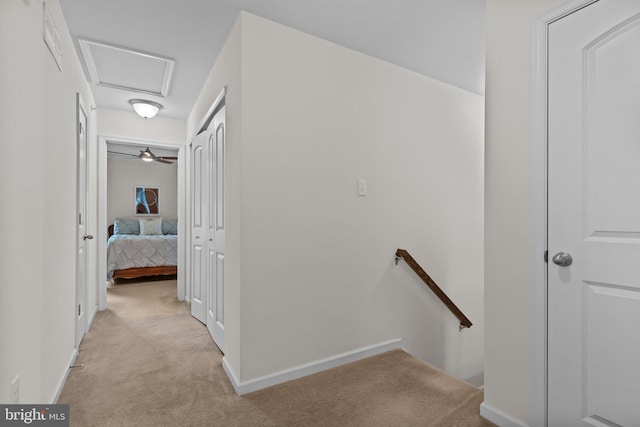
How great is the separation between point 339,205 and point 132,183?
665 centimetres

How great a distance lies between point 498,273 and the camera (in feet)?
5.41

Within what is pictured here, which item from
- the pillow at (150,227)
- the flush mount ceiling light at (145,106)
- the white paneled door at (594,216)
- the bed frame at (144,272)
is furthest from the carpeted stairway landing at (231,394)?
the pillow at (150,227)

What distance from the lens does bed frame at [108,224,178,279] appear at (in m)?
5.20

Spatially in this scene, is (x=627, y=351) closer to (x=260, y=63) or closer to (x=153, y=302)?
(x=260, y=63)

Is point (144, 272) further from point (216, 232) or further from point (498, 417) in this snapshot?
point (498, 417)

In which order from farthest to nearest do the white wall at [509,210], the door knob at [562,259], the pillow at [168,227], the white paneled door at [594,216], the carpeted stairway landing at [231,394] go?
1. the pillow at [168,227]
2. the carpeted stairway landing at [231,394]
3. the white wall at [509,210]
4. the door knob at [562,259]
5. the white paneled door at [594,216]

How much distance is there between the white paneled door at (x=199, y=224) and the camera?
3.25m

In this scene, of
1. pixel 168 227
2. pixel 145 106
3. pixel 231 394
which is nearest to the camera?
pixel 231 394

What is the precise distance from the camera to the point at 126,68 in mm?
2748

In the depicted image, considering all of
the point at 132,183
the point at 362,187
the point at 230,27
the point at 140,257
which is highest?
the point at 230,27

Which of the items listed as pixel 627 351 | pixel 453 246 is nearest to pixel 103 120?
pixel 453 246

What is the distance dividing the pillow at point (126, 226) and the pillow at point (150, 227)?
226 mm

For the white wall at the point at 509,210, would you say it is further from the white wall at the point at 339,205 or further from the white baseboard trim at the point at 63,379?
the white baseboard trim at the point at 63,379

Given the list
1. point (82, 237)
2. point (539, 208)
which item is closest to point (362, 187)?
point (539, 208)
